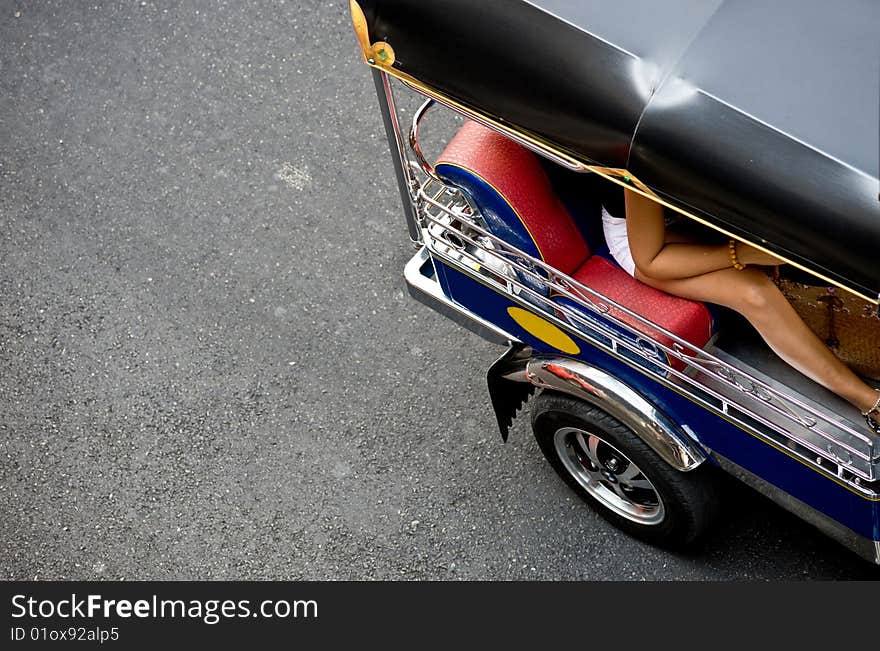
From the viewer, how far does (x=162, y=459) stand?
410 centimetres

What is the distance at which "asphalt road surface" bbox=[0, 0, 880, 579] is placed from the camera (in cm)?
386

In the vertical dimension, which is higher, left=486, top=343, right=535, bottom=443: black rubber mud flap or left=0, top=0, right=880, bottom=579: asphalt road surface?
left=486, top=343, right=535, bottom=443: black rubber mud flap

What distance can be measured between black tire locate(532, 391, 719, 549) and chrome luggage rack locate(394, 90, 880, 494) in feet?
1.04

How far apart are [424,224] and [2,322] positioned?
2.07 meters

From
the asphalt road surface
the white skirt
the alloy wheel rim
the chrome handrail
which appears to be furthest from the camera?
the asphalt road surface

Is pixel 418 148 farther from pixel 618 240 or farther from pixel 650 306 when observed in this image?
pixel 650 306

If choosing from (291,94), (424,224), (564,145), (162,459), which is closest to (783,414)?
(564,145)

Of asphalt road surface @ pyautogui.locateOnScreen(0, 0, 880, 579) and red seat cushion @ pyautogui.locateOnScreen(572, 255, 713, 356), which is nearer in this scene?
red seat cushion @ pyautogui.locateOnScreen(572, 255, 713, 356)

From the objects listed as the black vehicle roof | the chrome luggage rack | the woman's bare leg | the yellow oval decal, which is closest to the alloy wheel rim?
the yellow oval decal

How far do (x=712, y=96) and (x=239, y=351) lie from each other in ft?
7.85

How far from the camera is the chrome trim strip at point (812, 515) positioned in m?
3.01

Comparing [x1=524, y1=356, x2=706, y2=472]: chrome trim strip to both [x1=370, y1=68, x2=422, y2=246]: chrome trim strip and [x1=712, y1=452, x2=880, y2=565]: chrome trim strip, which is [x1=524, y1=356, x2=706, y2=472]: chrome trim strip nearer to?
[x1=712, y1=452, x2=880, y2=565]: chrome trim strip

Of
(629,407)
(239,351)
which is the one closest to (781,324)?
(629,407)

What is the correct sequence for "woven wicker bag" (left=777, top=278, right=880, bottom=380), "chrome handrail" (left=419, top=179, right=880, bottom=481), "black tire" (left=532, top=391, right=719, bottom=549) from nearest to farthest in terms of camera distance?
1. "chrome handrail" (left=419, top=179, right=880, bottom=481)
2. "woven wicker bag" (left=777, top=278, right=880, bottom=380)
3. "black tire" (left=532, top=391, right=719, bottom=549)
